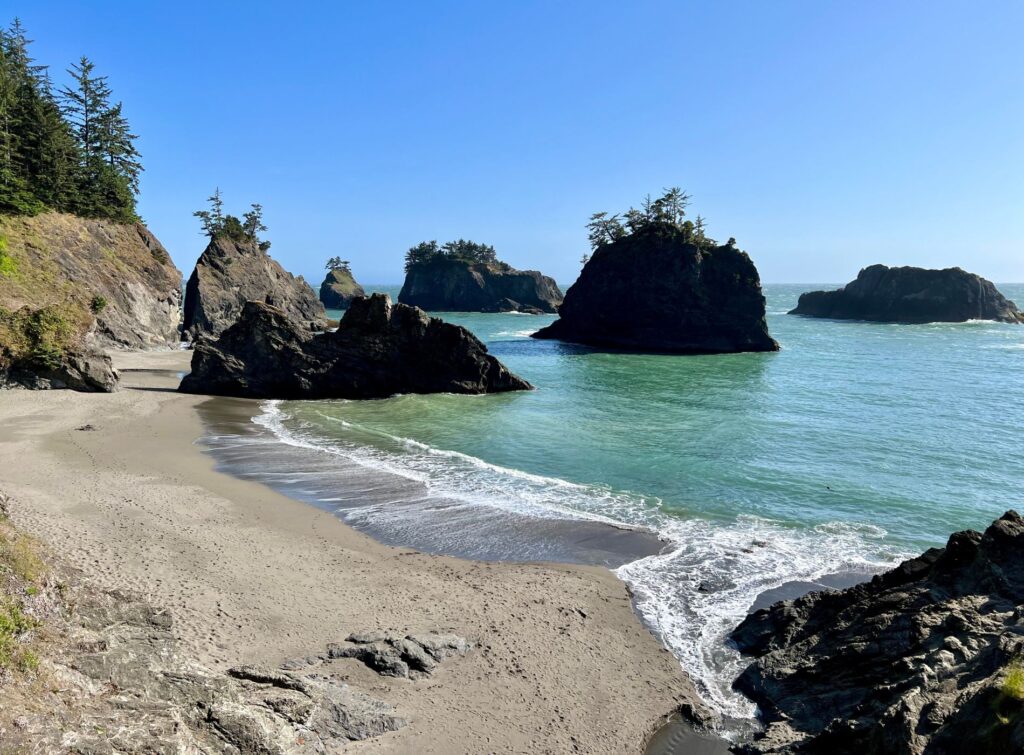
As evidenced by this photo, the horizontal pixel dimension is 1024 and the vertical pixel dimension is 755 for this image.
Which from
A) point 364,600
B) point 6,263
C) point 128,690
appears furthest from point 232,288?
point 128,690

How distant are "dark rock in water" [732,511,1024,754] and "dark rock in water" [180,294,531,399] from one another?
31.7 m

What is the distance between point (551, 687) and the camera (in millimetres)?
11562

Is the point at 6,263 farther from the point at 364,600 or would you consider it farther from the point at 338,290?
the point at 338,290

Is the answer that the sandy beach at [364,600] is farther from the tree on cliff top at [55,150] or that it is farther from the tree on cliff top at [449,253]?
the tree on cliff top at [449,253]

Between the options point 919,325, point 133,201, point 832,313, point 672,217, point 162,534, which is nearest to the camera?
point 162,534

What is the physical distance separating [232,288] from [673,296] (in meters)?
49.1

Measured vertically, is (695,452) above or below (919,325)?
below

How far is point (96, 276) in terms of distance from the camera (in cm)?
5147

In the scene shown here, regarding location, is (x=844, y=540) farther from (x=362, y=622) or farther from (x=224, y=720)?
(x=224, y=720)

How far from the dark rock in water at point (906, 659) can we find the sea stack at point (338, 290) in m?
130

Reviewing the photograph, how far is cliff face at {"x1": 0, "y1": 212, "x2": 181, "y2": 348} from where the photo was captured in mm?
41438

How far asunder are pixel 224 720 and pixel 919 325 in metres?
119

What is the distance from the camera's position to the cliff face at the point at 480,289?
459ft

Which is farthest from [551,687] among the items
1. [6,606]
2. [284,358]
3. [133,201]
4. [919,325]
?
[919,325]
